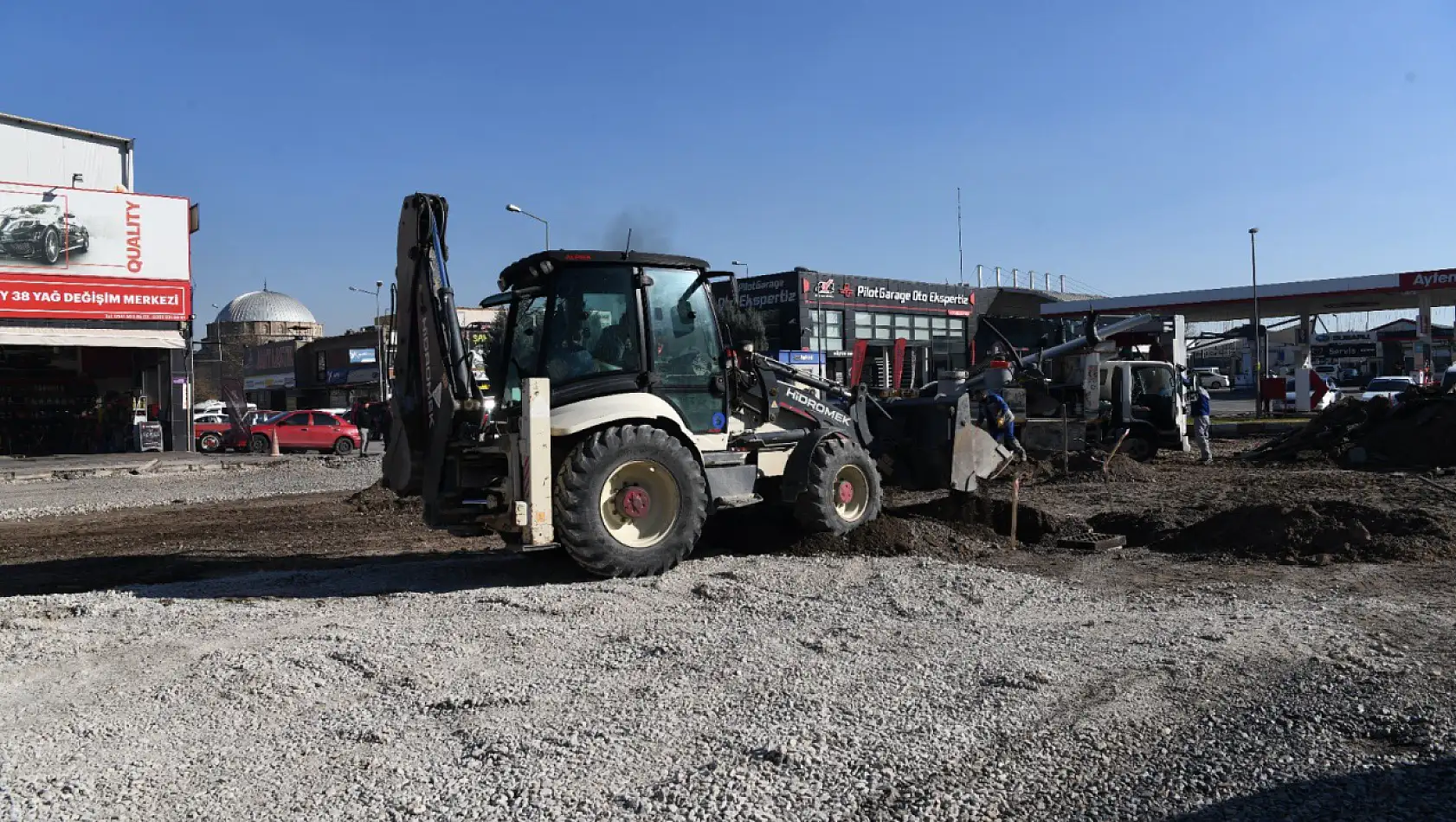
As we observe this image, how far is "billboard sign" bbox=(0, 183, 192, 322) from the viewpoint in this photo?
29750 millimetres

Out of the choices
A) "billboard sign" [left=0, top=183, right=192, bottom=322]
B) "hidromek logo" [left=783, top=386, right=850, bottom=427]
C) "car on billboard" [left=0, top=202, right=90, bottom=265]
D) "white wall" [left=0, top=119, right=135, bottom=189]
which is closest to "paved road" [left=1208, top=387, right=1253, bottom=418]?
"hidromek logo" [left=783, top=386, right=850, bottom=427]

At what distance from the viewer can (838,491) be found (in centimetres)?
971

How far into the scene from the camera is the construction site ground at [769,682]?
4.11 metres

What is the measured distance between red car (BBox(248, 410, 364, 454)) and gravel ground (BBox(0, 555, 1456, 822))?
2527 centimetres

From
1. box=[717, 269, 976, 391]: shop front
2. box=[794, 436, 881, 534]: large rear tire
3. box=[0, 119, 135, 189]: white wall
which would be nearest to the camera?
box=[794, 436, 881, 534]: large rear tire

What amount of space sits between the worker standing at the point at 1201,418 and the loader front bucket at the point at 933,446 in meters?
9.80

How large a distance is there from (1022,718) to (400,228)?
6067mm

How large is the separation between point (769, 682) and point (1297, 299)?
50.3 m

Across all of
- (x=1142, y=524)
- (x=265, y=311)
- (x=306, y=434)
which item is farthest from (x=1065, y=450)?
(x=265, y=311)

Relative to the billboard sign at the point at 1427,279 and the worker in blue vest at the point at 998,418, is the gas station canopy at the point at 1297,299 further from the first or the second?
the worker in blue vest at the point at 998,418

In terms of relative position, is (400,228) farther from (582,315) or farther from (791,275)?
(791,275)

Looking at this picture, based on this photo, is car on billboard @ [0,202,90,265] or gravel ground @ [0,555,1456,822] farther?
car on billboard @ [0,202,90,265]

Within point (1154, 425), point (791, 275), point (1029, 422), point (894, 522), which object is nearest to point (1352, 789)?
point (894, 522)

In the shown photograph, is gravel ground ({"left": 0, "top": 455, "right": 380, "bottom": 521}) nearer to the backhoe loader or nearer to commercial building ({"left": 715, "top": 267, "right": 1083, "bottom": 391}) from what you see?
the backhoe loader
